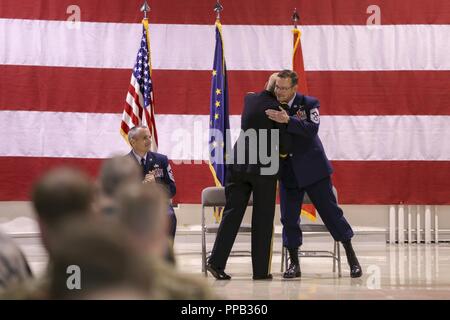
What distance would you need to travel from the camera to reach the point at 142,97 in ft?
25.4

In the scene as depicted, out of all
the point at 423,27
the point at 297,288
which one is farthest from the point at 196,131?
the point at 297,288

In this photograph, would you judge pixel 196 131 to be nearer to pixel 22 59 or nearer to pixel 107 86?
pixel 107 86

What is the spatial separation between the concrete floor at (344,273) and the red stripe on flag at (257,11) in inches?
95.8

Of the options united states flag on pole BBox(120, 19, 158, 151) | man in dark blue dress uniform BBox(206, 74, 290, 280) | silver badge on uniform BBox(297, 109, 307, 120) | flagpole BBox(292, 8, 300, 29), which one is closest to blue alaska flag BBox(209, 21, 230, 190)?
united states flag on pole BBox(120, 19, 158, 151)

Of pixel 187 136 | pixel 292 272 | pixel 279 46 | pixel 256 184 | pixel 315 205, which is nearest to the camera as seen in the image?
pixel 256 184

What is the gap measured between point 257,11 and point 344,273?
377cm

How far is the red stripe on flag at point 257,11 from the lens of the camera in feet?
28.0

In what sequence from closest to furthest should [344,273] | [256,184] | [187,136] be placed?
[256,184] → [344,273] → [187,136]

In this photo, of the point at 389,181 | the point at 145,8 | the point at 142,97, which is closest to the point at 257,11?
the point at 145,8

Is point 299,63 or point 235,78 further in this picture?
point 235,78

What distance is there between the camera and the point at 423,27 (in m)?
8.59

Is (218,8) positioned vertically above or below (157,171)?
above

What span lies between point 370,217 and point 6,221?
13.4 feet

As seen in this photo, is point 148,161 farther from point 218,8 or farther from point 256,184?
point 218,8
